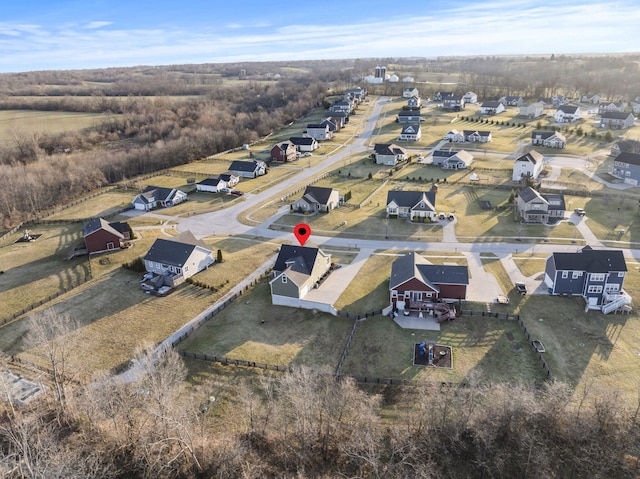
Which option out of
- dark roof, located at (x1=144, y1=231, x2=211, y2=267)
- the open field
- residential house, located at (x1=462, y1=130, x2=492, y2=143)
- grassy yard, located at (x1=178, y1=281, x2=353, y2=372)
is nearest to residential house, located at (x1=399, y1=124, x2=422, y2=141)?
residential house, located at (x1=462, y1=130, x2=492, y2=143)

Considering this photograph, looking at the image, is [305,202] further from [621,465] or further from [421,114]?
[421,114]

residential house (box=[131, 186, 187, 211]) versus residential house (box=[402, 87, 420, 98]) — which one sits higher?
residential house (box=[402, 87, 420, 98])

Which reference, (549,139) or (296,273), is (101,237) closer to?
(296,273)

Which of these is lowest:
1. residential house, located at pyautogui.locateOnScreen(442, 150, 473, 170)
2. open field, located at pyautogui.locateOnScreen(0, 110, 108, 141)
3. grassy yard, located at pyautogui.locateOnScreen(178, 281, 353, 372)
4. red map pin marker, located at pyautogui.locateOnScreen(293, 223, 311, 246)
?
grassy yard, located at pyautogui.locateOnScreen(178, 281, 353, 372)

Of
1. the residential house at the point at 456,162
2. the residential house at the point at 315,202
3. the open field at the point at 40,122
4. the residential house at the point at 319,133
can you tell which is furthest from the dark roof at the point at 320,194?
the open field at the point at 40,122

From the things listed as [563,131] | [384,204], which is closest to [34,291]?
[384,204]

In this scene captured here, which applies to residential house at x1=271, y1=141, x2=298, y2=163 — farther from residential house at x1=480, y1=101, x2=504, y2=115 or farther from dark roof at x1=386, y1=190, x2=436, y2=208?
residential house at x1=480, y1=101, x2=504, y2=115

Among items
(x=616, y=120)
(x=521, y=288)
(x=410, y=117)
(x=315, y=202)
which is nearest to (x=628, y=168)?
(x=616, y=120)
